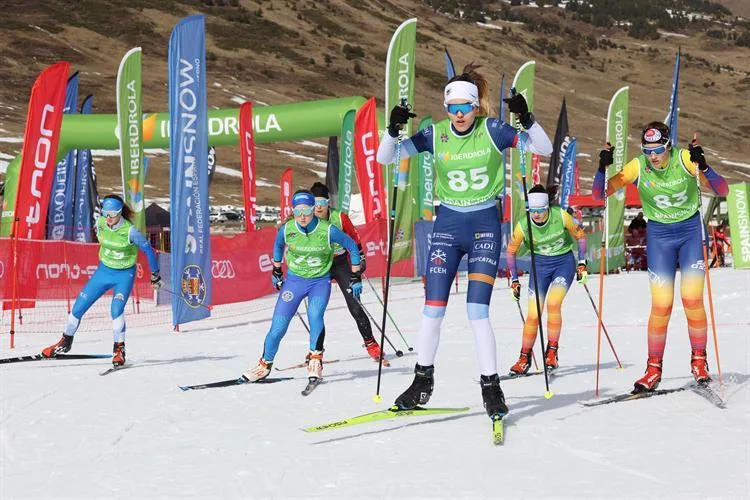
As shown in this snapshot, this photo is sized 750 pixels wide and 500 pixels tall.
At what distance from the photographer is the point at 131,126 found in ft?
55.0

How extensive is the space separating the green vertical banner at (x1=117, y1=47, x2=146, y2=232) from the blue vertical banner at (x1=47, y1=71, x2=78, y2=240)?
16.9ft

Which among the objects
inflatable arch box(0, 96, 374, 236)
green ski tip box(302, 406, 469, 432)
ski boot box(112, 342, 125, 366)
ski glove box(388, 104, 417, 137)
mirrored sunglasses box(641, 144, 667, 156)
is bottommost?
ski boot box(112, 342, 125, 366)

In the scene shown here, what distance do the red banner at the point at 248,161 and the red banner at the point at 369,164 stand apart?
3.11 metres

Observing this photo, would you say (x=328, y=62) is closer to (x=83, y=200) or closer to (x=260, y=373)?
(x=83, y=200)

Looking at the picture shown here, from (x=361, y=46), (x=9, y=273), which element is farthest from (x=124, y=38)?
(x=9, y=273)

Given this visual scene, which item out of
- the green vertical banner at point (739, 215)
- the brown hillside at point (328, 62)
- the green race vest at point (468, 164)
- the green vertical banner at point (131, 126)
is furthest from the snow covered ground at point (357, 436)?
the brown hillside at point (328, 62)

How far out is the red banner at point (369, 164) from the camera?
1919cm

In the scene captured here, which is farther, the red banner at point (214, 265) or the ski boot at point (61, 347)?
the red banner at point (214, 265)

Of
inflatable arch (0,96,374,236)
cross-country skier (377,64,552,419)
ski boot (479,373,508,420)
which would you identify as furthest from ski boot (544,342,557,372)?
inflatable arch (0,96,374,236)

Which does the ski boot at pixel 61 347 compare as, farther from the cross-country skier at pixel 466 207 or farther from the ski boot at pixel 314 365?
the cross-country skier at pixel 466 207

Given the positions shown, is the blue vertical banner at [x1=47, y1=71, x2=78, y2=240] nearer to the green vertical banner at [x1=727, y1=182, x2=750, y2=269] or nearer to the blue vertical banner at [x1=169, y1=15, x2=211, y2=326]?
the blue vertical banner at [x1=169, y1=15, x2=211, y2=326]

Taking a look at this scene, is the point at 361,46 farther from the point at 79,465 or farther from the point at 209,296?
the point at 79,465

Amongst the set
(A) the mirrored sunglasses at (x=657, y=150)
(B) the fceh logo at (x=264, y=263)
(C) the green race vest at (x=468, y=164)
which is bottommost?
(B) the fceh logo at (x=264, y=263)

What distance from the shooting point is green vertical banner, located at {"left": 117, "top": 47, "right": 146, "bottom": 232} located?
1628 cm
